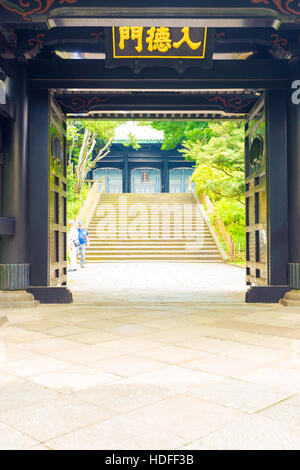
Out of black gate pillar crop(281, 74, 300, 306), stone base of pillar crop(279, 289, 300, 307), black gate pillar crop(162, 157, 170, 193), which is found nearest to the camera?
stone base of pillar crop(279, 289, 300, 307)

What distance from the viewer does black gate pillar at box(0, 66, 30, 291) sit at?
6625mm

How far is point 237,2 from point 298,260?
3679 millimetres

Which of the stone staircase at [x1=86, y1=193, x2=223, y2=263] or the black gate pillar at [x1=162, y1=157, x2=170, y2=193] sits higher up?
the black gate pillar at [x1=162, y1=157, x2=170, y2=193]

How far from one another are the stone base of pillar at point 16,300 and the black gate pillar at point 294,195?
3.71m

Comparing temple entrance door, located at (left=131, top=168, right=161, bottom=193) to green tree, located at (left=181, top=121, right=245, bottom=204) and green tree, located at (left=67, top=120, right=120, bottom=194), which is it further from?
green tree, located at (left=181, top=121, right=245, bottom=204)

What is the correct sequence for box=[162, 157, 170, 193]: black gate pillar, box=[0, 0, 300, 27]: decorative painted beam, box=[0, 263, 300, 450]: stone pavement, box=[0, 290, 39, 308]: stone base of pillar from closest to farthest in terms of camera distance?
1. box=[0, 263, 300, 450]: stone pavement
2. box=[0, 0, 300, 27]: decorative painted beam
3. box=[0, 290, 39, 308]: stone base of pillar
4. box=[162, 157, 170, 193]: black gate pillar

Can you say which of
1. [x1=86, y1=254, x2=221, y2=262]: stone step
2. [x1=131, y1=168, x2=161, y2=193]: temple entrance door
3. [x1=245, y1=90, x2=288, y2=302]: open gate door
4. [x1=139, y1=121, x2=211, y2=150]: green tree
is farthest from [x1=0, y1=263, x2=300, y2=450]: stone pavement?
[x1=131, y1=168, x2=161, y2=193]: temple entrance door

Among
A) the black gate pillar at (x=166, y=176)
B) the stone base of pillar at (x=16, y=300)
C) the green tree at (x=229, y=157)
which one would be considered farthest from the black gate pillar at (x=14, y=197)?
the black gate pillar at (x=166, y=176)

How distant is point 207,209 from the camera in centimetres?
2342

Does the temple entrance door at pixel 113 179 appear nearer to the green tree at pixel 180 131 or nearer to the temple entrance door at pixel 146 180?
the temple entrance door at pixel 146 180

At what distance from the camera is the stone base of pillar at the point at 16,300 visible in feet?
21.2

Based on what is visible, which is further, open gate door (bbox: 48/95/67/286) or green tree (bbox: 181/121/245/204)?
green tree (bbox: 181/121/245/204)

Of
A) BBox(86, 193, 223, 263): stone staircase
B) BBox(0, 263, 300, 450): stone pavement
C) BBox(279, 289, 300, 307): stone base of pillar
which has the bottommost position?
BBox(0, 263, 300, 450): stone pavement
